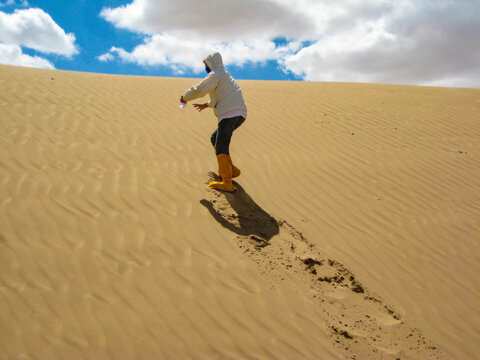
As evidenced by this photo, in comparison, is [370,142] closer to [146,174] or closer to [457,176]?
[457,176]

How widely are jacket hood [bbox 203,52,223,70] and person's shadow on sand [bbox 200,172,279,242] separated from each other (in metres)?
1.50

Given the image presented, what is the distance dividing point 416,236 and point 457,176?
2.08 metres

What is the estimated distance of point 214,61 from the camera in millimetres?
3943

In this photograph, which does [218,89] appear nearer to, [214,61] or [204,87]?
[204,87]

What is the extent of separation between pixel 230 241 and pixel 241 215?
523 millimetres

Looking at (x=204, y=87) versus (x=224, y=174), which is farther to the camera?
(x=224, y=174)

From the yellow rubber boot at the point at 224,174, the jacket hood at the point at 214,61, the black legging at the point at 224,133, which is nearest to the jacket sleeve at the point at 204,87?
the jacket hood at the point at 214,61

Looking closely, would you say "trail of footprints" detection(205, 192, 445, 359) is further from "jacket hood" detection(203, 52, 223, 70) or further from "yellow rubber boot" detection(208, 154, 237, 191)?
"jacket hood" detection(203, 52, 223, 70)

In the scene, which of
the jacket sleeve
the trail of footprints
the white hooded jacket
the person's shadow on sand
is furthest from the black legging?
the trail of footprints

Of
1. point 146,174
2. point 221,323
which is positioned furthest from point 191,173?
point 221,323

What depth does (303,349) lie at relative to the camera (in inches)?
95.6

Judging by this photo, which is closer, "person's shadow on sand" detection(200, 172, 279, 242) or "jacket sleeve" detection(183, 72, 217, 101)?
"person's shadow on sand" detection(200, 172, 279, 242)

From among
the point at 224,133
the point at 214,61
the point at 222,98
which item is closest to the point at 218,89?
the point at 222,98

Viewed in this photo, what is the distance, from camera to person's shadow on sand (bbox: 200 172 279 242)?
3580mm
